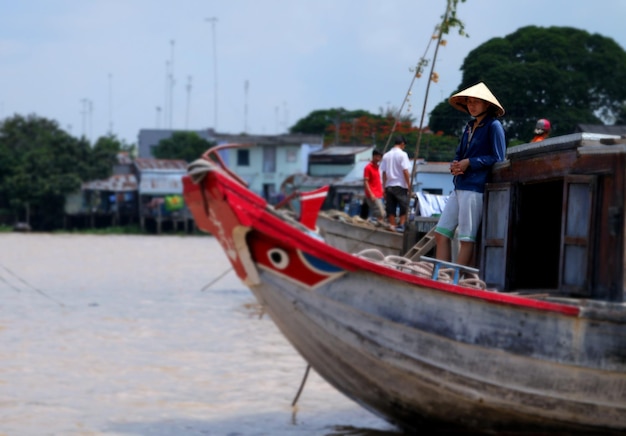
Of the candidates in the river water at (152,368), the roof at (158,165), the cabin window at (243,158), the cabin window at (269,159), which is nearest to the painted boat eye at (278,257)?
the river water at (152,368)

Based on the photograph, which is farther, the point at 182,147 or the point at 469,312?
the point at 182,147

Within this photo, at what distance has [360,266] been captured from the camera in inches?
214

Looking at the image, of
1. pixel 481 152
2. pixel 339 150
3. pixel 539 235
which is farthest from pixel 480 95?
pixel 339 150

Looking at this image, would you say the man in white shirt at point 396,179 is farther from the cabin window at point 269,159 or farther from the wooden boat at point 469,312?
the cabin window at point 269,159

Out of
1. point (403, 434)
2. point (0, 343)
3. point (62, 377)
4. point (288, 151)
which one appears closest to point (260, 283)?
point (403, 434)

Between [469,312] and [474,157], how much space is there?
1.27m

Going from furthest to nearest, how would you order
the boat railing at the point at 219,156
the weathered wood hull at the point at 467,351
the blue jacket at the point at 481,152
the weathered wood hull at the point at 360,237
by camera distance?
the weathered wood hull at the point at 360,237 → the blue jacket at the point at 481,152 → the weathered wood hull at the point at 467,351 → the boat railing at the point at 219,156

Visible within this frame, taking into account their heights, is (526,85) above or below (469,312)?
above

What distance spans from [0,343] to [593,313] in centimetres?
740

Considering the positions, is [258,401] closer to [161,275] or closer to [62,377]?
[62,377]

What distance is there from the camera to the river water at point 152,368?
7.31 m

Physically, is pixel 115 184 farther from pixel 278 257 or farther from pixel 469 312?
pixel 469 312

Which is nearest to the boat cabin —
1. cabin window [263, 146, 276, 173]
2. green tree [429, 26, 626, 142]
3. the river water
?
the river water

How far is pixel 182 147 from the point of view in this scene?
2299 inches
